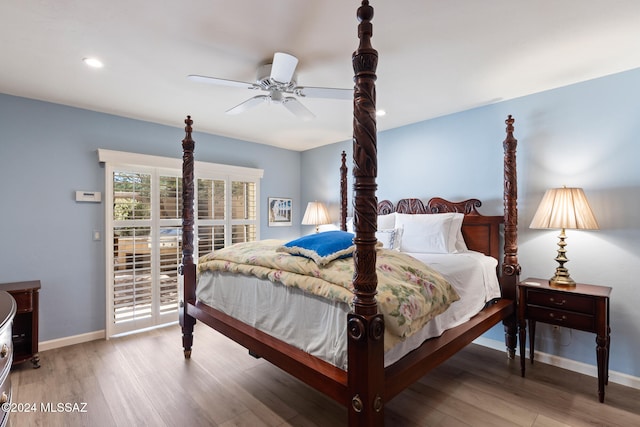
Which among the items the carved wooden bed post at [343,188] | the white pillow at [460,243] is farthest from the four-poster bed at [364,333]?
the carved wooden bed post at [343,188]

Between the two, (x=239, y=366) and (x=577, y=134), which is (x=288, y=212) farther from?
(x=577, y=134)

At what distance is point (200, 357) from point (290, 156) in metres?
3.46

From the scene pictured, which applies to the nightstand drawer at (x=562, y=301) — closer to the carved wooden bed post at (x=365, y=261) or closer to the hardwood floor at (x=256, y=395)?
the hardwood floor at (x=256, y=395)

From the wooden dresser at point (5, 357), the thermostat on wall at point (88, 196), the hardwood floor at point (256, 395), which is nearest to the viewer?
the wooden dresser at point (5, 357)

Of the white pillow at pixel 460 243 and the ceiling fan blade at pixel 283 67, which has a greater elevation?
the ceiling fan blade at pixel 283 67

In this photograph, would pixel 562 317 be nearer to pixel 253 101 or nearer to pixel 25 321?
pixel 253 101

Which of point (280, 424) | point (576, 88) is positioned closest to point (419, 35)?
point (576, 88)

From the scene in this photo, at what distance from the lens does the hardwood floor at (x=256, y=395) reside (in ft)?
6.84

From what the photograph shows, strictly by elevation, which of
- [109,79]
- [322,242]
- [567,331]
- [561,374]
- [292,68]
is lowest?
[561,374]

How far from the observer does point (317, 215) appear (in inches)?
189

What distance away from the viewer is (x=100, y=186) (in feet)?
11.5

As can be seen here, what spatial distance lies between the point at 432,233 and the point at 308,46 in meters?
2.13

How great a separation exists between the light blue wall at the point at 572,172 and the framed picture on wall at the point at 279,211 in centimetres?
240

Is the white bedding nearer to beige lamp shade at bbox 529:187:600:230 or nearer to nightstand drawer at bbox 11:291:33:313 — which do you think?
beige lamp shade at bbox 529:187:600:230
